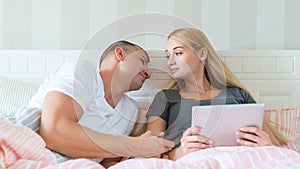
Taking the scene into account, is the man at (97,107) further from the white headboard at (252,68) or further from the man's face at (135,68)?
the white headboard at (252,68)

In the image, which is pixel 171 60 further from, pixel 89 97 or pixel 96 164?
pixel 96 164

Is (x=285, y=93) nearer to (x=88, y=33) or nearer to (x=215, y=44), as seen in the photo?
(x=215, y=44)

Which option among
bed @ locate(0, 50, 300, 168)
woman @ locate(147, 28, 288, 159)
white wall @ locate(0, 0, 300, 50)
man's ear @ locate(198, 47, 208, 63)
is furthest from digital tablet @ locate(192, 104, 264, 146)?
white wall @ locate(0, 0, 300, 50)

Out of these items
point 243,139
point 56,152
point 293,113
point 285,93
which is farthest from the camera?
point 285,93

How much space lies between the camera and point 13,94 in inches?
74.8

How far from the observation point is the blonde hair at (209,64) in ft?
6.13

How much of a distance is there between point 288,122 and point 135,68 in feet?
2.15

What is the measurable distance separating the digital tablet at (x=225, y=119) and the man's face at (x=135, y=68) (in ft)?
0.98

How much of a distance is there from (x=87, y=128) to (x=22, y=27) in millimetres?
877

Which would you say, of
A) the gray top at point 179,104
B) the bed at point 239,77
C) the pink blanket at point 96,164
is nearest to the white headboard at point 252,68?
the bed at point 239,77

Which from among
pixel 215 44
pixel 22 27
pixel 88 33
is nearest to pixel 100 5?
pixel 88 33

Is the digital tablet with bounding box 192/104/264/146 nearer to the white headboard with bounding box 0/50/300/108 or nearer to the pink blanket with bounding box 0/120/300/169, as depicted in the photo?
the pink blanket with bounding box 0/120/300/169

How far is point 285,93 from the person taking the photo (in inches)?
83.6

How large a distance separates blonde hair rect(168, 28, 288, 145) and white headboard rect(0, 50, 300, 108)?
17cm
